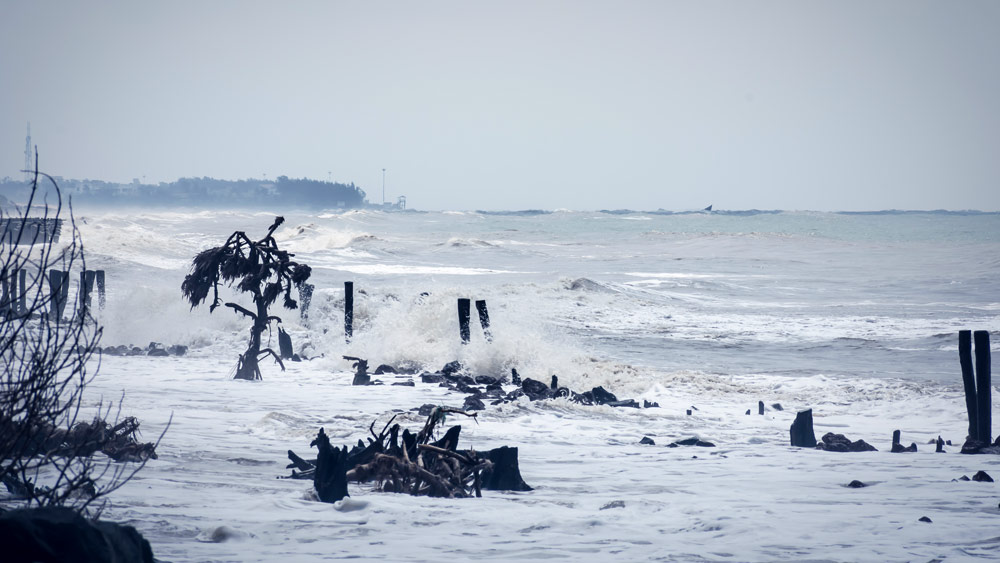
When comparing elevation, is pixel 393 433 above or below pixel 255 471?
above

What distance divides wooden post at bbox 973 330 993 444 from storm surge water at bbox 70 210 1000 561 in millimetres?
995

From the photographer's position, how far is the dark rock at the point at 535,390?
12.7m

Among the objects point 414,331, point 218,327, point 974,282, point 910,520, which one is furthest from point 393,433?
point 974,282

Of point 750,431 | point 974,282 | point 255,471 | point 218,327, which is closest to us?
point 255,471

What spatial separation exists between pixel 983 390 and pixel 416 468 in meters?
7.44

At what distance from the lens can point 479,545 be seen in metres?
5.53

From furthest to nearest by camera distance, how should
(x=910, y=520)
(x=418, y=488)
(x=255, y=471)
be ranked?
(x=255, y=471) → (x=418, y=488) → (x=910, y=520)

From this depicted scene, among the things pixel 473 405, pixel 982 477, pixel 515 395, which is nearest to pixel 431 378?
pixel 515 395

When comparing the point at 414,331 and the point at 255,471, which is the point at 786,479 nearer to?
the point at 255,471

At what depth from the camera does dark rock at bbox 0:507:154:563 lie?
3174 millimetres

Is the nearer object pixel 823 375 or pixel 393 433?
pixel 393 433

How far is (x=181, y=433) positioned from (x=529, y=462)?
3.32 metres

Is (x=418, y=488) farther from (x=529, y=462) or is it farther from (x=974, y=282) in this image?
(x=974, y=282)

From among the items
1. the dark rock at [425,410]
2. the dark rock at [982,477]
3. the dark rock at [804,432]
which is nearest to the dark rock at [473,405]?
the dark rock at [425,410]
